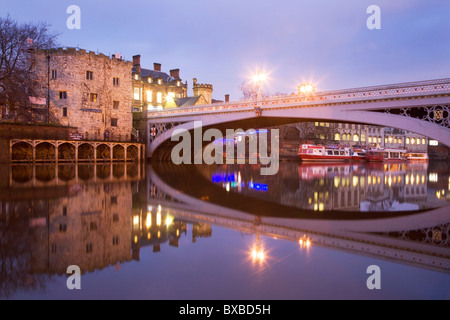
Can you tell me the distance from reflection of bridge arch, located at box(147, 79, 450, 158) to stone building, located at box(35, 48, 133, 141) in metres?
9.42

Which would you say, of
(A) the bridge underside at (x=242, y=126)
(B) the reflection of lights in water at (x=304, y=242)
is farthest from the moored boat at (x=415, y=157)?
(B) the reflection of lights in water at (x=304, y=242)

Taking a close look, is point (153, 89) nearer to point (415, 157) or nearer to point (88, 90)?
point (88, 90)

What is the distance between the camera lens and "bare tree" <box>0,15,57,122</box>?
31.2 metres

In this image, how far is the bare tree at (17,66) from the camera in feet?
102

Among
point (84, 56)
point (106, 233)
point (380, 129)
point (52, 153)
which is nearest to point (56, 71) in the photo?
point (84, 56)

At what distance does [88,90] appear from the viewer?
41656 mm

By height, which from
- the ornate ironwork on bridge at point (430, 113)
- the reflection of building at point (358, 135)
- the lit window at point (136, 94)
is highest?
the lit window at point (136, 94)

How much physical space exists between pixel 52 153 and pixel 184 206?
2930 cm

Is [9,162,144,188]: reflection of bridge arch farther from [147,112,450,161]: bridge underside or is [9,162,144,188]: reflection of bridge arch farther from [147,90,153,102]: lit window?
[147,90,153,102]: lit window

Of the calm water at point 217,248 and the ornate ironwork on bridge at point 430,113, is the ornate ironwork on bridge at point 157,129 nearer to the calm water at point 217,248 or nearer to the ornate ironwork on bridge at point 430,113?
the ornate ironwork on bridge at point 430,113

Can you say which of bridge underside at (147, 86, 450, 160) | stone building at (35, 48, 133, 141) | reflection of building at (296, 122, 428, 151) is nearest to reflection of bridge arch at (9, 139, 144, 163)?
stone building at (35, 48, 133, 141)

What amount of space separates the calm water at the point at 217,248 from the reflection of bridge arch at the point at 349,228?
0.03m

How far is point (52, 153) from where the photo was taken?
36.1 meters
